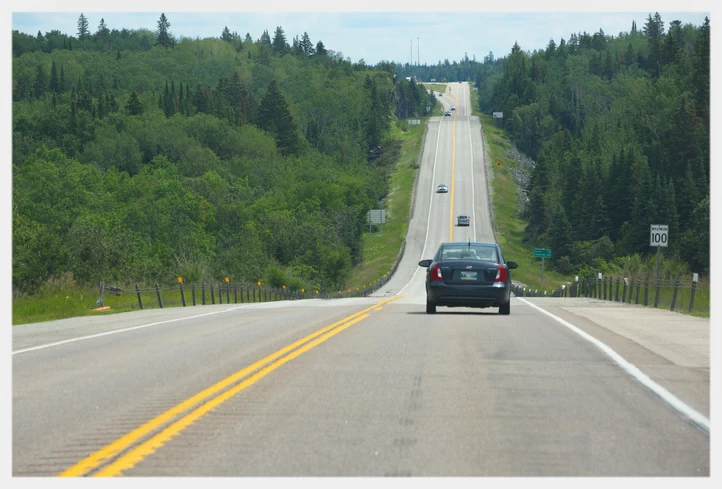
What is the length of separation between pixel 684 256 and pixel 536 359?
287 ft

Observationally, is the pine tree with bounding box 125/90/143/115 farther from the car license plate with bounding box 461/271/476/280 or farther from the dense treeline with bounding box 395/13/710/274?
the car license plate with bounding box 461/271/476/280

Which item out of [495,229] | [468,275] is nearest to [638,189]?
[495,229]

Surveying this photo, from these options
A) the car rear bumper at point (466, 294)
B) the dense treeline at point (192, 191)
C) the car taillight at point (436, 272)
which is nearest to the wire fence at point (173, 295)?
the dense treeline at point (192, 191)

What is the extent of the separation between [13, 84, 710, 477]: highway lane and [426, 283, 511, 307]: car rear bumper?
517 cm

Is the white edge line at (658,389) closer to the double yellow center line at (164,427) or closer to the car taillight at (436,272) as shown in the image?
the double yellow center line at (164,427)

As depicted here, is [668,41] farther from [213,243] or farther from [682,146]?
[213,243]

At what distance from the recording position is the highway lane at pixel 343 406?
7953 mm

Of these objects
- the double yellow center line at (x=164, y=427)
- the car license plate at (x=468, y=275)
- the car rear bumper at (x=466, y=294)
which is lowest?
the car rear bumper at (x=466, y=294)

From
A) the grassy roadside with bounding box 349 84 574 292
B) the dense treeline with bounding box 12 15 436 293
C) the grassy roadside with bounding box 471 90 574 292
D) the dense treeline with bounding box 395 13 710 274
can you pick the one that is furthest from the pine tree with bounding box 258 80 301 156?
the dense treeline with bounding box 395 13 710 274

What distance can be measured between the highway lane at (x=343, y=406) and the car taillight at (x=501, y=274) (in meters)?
5.26

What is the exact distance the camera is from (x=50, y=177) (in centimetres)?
12175

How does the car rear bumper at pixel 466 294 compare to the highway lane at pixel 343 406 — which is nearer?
the highway lane at pixel 343 406

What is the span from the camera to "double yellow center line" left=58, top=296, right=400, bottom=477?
7.75 metres

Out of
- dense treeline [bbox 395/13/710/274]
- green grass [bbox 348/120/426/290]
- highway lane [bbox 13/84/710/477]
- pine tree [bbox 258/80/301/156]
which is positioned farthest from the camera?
pine tree [bbox 258/80/301/156]
